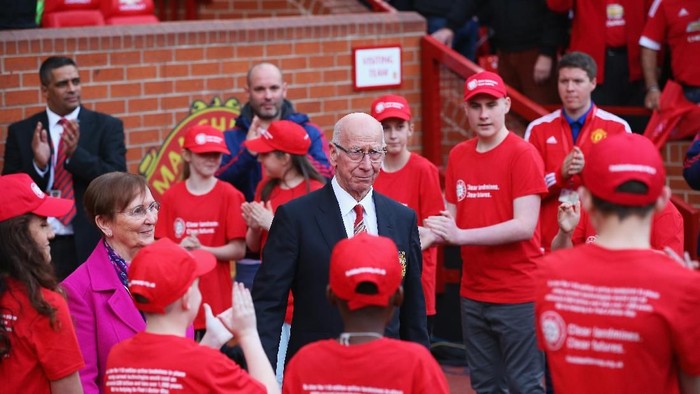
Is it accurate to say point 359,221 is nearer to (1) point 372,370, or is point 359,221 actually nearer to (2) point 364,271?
(2) point 364,271

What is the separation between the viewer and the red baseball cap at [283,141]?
7.71 metres

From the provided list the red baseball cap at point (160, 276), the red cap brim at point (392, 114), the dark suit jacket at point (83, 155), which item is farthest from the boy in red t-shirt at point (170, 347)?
the dark suit jacket at point (83, 155)

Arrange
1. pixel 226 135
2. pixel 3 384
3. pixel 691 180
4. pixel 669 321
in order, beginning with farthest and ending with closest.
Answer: pixel 226 135 < pixel 691 180 < pixel 3 384 < pixel 669 321

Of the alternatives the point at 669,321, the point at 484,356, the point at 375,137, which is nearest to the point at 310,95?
the point at 484,356

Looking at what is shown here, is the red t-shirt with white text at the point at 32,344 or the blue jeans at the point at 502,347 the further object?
the blue jeans at the point at 502,347

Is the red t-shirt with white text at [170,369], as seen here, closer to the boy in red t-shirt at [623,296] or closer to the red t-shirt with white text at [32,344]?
the red t-shirt with white text at [32,344]

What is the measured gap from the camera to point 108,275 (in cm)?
519

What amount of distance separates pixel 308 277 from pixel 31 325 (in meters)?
1.36

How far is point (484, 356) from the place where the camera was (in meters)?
7.45

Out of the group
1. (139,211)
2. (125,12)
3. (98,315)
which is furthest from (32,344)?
(125,12)

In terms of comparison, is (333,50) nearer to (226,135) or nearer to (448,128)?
(448,128)

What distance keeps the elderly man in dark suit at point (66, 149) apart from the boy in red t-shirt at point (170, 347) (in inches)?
161

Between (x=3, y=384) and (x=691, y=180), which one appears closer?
(x=3, y=384)

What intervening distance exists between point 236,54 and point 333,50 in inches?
39.7
